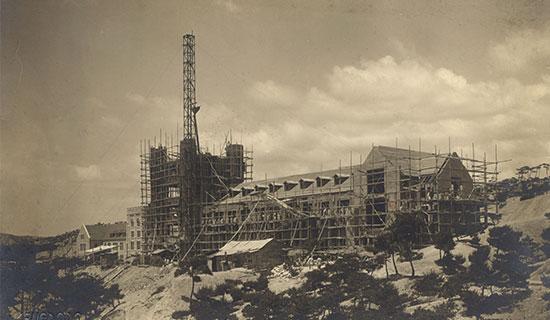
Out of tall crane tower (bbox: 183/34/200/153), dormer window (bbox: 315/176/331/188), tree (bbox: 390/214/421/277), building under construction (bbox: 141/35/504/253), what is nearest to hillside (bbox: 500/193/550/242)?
building under construction (bbox: 141/35/504/253)

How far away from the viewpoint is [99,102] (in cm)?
2819

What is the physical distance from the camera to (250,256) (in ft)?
125

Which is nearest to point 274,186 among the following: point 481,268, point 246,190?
point 246,190

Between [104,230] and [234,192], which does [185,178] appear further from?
[104,230]

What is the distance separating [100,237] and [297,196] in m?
29.7

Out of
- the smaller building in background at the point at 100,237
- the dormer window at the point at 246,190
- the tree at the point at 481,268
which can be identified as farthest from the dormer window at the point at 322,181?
the smaller building in background at the point at 100,237

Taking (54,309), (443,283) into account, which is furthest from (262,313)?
(54,309)

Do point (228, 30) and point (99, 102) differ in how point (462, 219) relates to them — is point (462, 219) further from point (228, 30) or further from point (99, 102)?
point (99, 102)

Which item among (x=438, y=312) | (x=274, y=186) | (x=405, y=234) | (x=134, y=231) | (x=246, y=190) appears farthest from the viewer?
(x=134, y=231)

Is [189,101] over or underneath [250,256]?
over

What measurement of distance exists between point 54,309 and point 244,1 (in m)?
16.1

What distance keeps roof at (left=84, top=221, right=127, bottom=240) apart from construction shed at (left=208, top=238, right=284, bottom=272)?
25413mm

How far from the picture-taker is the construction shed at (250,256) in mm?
38031

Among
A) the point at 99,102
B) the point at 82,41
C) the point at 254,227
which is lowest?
the point at 254,227
